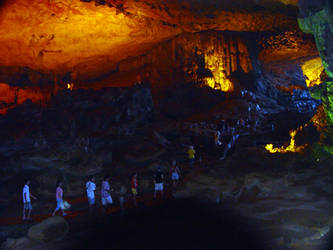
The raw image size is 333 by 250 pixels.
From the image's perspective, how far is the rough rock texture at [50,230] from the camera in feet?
23.5

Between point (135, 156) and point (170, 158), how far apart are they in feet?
5.96

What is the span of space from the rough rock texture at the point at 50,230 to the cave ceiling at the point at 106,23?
9.38 meters

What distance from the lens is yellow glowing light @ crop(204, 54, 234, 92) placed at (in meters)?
21.2

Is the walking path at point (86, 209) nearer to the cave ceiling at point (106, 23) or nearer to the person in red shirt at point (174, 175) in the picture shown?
the person in red shirt at point (174, 175)

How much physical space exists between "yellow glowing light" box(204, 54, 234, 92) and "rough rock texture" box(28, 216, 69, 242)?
16346mm

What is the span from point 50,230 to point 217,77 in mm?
17099

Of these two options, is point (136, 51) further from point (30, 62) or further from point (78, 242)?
point (78, 242)

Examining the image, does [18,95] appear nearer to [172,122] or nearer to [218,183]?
[172,122]

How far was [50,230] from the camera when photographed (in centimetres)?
733

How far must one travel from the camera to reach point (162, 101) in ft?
73.0

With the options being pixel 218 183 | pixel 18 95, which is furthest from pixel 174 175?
pixel 18 95

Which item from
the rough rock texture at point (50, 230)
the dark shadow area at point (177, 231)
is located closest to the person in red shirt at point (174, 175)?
the dark shadow area at point (177, 231)

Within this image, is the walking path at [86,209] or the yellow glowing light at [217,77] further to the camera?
the yellow glowing light at [217,77]

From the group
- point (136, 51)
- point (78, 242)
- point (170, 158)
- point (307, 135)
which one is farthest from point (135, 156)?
point (136, 51)
